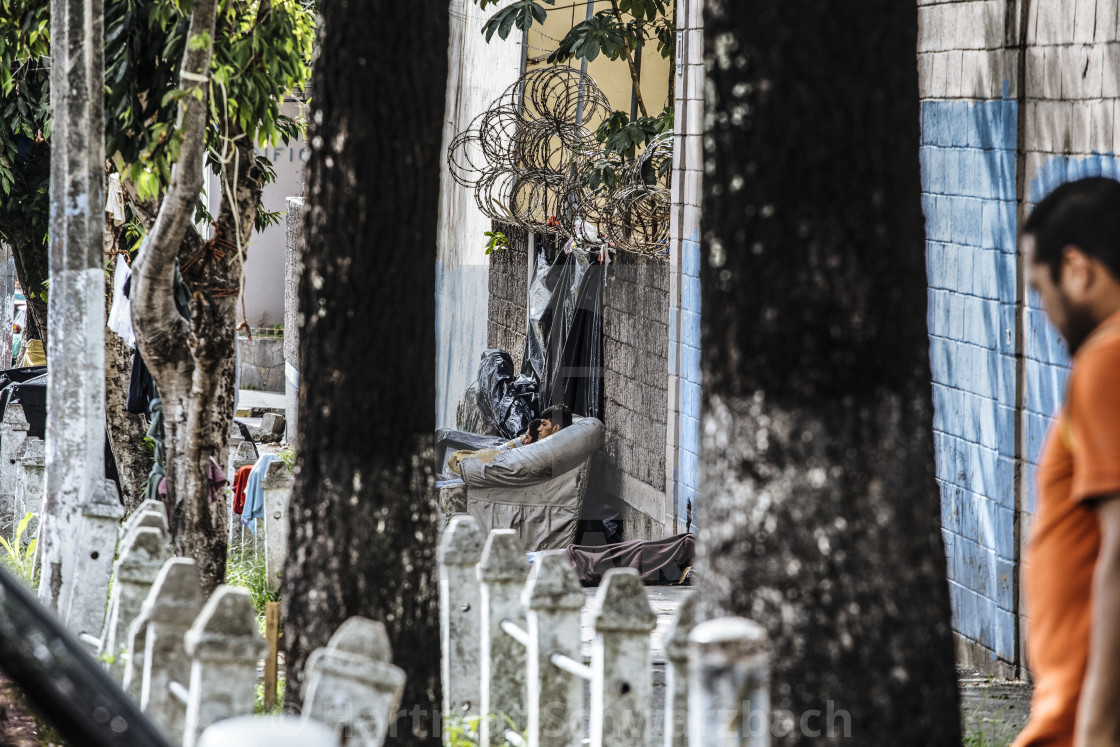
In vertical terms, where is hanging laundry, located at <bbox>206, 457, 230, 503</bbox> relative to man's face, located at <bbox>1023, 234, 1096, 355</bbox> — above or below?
below

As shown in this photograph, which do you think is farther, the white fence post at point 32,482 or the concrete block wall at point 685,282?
the white fence post at point 32,482

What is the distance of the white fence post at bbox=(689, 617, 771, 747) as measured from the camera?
1.95 m

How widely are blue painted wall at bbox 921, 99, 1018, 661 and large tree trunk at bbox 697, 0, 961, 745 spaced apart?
12.1ft

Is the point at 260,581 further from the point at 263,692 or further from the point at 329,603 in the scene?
the point at 329,603

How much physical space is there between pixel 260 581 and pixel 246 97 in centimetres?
365

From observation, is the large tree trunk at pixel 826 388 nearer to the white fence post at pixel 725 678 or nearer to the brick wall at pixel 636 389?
the white fence post at pixel 725 678

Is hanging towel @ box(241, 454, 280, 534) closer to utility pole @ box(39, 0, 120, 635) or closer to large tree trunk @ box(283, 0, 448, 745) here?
utility pole @ box(39, 0, 120, 635)

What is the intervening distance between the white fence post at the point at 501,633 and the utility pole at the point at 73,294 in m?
2.49

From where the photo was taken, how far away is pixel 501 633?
15.0 ft

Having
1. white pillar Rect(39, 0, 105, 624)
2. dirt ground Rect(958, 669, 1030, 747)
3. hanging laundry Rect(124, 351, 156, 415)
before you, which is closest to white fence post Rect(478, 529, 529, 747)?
dirt ground Rect(958, 669, 1030, 747)

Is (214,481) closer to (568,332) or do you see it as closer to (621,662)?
(621,662)

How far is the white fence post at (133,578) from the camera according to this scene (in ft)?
15.2

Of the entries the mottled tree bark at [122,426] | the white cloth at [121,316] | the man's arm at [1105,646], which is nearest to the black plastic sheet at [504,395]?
the mottled tree bark at [122,426]

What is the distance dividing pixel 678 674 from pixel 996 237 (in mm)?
3511
